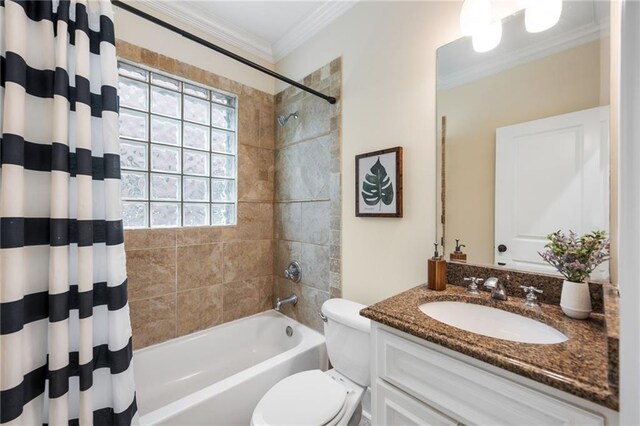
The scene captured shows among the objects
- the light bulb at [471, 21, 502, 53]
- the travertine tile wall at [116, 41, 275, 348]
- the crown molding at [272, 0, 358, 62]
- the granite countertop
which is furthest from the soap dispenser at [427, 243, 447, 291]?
the crown molding at [272, 0, 358, 62]

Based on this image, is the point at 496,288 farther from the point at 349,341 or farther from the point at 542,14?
the point at 542,14

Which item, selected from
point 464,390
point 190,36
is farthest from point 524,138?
point 190,36

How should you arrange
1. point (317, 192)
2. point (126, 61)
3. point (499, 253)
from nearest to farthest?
point (499, 253) → point (126, 61) → point (317, 192)

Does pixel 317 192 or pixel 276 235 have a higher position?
pixel 317 192

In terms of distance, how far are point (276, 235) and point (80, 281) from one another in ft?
4.75

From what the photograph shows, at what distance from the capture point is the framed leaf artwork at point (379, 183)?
144 cm

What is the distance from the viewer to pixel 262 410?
1.10m

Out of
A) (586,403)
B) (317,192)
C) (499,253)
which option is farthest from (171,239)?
(586,403)

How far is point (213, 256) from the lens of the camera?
1973 millimetres

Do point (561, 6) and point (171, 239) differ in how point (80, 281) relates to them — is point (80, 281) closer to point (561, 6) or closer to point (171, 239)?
point (171, 239)

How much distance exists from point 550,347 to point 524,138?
2.57 feet

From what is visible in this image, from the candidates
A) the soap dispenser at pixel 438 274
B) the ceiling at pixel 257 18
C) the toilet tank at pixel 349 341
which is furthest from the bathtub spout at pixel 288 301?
the ceiling at pixel 257 18

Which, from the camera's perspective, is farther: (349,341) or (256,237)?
(256,237)

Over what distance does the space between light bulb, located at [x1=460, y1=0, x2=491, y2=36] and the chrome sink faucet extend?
1050 millimetres
